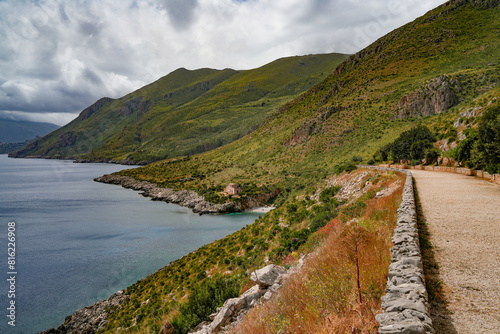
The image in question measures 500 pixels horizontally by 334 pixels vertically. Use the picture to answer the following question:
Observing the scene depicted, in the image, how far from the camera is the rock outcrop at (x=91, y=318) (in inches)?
736

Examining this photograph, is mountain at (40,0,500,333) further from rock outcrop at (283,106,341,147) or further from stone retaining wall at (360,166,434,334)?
stone retaining wall at (360,166,434,334)

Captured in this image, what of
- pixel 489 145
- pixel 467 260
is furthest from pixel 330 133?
pixel 467 260

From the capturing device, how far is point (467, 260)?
6.21 m

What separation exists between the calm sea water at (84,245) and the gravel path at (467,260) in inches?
1063

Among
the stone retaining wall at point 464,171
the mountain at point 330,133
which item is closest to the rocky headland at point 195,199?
the mountain at point 330,133

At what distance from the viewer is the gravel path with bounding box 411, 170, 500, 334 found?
4043 mm

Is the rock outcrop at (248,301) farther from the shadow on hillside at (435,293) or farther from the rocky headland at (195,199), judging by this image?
the rocky headland at (195,199)

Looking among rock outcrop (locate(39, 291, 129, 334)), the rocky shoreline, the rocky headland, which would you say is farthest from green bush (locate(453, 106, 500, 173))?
the rocky shoreline

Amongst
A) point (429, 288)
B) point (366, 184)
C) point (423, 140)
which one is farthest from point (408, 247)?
point (423, 140)

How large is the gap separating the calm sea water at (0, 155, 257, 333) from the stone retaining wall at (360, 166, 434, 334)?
86.7 feet

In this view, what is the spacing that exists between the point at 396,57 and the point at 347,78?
16598 mm

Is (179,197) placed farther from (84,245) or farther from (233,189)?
(84,245)

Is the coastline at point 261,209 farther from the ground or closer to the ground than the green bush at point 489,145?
closer to the ground

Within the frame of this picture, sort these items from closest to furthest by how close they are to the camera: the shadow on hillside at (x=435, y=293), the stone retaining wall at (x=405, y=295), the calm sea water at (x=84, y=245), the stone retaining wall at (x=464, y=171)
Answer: the stone retaining wall at (x=405, y=295)
the shadow on hillside at (x=435, y=293)
the stone retaining wall at (x=464, y=171)
the calm sea water at (x=84, y=245)
